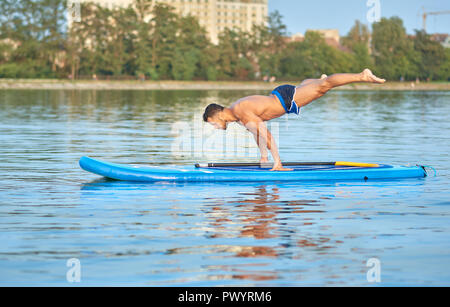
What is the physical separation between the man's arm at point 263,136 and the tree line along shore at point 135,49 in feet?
389

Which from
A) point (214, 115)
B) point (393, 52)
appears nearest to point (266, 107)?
point (214, 115)

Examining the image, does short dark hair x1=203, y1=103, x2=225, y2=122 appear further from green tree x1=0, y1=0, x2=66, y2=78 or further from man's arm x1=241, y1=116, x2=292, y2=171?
green tree x1=0, y1=0, x2=66, y2=78

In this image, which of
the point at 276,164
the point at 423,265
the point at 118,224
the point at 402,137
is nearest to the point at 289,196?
the point at 276,164

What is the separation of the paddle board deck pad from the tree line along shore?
118068 mm

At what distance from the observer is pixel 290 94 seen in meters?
15.9

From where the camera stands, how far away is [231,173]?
52.7 ft

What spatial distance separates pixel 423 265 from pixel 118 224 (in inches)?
179

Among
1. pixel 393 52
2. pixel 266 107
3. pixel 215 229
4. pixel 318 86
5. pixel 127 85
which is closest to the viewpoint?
pixel 215 229

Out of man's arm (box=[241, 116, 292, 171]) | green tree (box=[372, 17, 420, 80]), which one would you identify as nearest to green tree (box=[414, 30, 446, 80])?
green tree (box=[372, 17, 420, 80])

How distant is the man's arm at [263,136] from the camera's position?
15945mm

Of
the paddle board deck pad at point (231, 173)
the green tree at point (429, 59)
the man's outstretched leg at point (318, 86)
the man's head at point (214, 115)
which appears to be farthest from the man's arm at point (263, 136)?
the green tree at point (429, 59)

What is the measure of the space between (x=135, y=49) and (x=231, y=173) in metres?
125

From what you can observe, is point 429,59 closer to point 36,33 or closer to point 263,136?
point 36,33

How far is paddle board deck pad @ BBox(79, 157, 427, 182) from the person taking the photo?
16016mm
